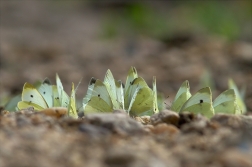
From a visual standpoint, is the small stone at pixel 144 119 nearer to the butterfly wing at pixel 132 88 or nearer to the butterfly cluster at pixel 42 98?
the butterfly wing at pixel 132 88

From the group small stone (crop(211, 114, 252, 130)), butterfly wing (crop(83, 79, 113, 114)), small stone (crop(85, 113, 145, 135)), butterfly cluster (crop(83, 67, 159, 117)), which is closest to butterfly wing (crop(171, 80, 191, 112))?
butterfly cluster (crop(83, 67, 159, 117))

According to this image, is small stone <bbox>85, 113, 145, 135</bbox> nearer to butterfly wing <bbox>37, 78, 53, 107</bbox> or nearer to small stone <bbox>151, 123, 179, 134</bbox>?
small stone <bbox>151, 123, 179, 134</bbox>

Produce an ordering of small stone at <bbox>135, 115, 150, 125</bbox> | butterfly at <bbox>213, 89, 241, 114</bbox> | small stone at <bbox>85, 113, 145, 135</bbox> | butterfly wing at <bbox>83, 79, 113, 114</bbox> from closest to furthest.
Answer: small stone at <bbox>85, 113, 145, 135</bbox>, small stone at <bbox>135, 115, 150, 125</bbox>, butterfly wing at <bbox>83, 79, 113, 114</bbox>, butterfly at <bbox>213, 89, 241, 114</bbox>

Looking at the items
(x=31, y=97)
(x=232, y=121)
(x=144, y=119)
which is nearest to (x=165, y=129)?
(x=232, y=121)

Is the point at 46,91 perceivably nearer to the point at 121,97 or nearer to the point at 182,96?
the point at 121,97

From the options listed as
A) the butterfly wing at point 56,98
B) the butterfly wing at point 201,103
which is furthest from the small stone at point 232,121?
the butterfly wing at point 56,98
